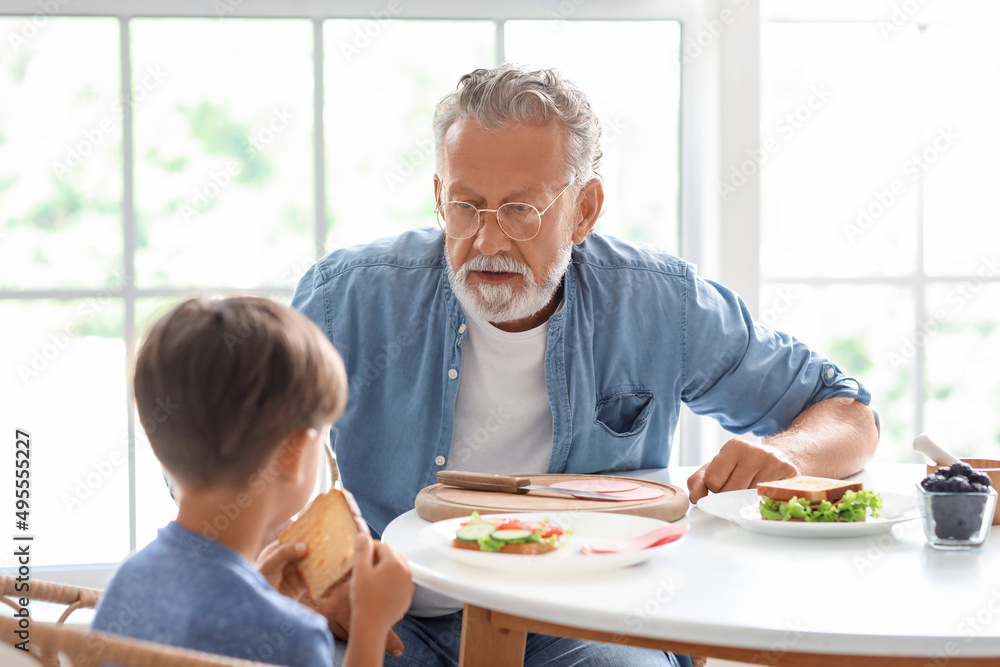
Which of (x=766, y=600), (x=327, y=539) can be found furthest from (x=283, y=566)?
(x=766, y=600)

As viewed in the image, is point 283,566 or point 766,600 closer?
point 766,600

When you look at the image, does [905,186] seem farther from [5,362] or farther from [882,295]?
[5,362]

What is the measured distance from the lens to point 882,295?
298 cm

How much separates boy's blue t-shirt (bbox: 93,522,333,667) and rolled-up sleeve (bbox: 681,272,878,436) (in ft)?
4.01

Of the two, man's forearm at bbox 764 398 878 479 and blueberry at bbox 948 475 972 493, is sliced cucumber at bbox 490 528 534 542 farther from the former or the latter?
man's forearm at bbox 764 398 878 479

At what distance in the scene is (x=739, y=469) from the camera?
1608mm

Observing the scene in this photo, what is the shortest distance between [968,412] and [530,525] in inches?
96.6

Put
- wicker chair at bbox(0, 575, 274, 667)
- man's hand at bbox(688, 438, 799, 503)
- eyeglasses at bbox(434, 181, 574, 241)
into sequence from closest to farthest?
1. wicker chair at bbox(0, 575, 274, 667)
2. man's hand at bbox(688, 438, 799, 503)
3. eyeglasses at bbox(434, 181, 574, 241)

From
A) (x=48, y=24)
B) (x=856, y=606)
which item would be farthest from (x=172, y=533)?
(x=48, y=24)

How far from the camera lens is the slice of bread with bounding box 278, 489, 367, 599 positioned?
113cm

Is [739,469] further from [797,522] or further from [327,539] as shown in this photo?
[327,539]

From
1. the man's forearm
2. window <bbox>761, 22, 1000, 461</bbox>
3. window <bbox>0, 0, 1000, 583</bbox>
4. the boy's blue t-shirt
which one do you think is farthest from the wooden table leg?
window <bbox>761, 22, 1000, 461</bbox>

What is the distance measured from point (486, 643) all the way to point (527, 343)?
2.74ft

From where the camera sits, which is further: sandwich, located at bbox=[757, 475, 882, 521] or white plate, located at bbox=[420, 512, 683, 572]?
sandwich, located at bbox=[757, 475, 882, 521]
